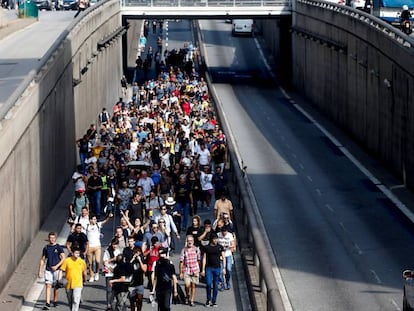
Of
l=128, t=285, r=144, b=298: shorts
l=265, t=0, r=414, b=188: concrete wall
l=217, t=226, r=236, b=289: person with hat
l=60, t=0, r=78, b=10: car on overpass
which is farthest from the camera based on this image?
l=60, t=0, r=78, b=10: car on overpass

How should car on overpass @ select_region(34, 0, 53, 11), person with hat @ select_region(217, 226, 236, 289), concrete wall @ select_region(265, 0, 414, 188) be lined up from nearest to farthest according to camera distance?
person with hat @ select_region(217, 226, 236, 289), concrete wall @ select_region(265, 0, 414, 188), car on overpass @ select_region(34, 0, 53, 11)

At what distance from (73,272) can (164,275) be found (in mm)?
1808

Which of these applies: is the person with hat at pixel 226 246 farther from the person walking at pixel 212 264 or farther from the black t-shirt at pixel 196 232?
the person walking at pixel 212 264

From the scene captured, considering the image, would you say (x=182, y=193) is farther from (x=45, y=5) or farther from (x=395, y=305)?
(x=45, y=5)

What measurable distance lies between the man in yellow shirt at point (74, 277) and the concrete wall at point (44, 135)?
2.48m

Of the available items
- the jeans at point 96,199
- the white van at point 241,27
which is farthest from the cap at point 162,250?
the white van at point 241,27

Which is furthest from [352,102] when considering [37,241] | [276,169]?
[37,241]

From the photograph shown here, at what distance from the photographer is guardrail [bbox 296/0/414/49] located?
42469 millimetres

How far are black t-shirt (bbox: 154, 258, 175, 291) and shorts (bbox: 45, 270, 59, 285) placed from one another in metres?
2.47

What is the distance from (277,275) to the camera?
2789 cm

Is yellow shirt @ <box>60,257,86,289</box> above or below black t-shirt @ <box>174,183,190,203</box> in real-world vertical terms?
above

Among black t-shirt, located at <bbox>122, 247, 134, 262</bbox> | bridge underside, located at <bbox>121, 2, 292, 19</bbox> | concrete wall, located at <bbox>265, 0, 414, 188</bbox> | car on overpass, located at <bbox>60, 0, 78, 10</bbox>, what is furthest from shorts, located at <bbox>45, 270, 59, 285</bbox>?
car on overpass, located at <bbox>60, 0, 78, 10</bbox>

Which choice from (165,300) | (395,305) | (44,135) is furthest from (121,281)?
(44,135)

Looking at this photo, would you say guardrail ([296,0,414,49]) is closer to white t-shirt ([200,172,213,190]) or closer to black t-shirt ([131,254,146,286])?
white t-shirt ([200,172,213,190])
